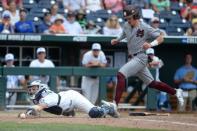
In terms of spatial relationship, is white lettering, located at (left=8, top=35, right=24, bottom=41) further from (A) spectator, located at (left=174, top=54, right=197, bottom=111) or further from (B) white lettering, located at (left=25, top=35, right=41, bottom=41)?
(A) spectator, located at (left=174, top=54, right=197, bottom=111)

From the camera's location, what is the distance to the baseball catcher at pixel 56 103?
9.60 metres

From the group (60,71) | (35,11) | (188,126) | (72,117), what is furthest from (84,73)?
(188,126)

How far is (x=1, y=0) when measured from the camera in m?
15.9

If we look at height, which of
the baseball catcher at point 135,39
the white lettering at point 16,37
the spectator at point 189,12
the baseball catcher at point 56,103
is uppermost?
the spectator at point 189,12

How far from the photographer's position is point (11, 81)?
47.3 ft

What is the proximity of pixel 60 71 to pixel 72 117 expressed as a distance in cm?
365

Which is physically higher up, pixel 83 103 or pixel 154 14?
pixel 154 14

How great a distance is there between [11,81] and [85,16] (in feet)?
9.56

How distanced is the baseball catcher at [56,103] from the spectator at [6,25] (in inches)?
199

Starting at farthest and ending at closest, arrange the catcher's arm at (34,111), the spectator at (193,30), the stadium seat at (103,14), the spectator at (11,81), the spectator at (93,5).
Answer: the spectator at (93,5) < the stadium seat at (103,14) < the spectator at (193,30) < the spectator at (11,81) < the catcher's arm at (34,111)

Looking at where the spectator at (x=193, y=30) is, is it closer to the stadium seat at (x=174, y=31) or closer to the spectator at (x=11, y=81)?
the stadium seat at (x=174, y=31)

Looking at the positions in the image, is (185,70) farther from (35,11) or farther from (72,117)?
(72,117)

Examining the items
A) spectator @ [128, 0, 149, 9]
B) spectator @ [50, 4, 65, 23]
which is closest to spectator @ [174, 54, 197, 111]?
spectator @ [128, 0, 149, 9]

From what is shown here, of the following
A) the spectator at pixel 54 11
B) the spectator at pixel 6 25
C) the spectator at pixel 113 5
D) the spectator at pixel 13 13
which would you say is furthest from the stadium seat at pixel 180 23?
the spectator at pixel 6 25
